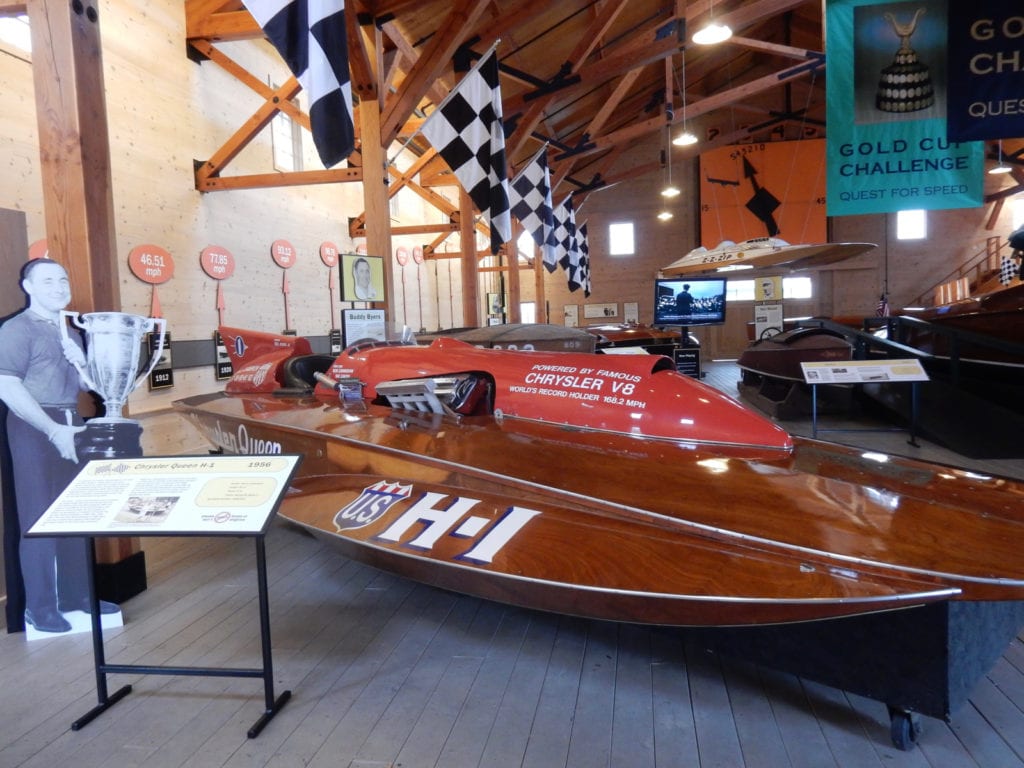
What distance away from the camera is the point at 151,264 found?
18.0 feet

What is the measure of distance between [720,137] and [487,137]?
13303 mm

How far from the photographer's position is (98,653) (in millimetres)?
1808

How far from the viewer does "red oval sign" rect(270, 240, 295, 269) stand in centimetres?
726

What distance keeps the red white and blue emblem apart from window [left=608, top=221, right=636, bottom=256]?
1661 centimetres

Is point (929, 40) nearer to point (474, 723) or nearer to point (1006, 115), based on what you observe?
point (1006, 115)

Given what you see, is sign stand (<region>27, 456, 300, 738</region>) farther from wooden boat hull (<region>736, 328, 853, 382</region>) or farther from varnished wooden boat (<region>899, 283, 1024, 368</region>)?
wooden boat hull (<region>736, 328, 853, 382</region>)

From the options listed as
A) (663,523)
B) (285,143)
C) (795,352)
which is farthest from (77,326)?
(795,352)

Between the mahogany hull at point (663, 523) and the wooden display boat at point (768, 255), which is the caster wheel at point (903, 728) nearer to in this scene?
the mahogany hull at point (663, 523)

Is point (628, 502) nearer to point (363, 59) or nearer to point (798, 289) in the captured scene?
point (363, 59)

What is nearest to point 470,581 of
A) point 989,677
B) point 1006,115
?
point 989,677

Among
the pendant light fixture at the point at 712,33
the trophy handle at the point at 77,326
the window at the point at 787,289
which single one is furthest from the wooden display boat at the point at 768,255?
the trophy handle at the point at 77,326

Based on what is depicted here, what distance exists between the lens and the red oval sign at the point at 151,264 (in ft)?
17.5

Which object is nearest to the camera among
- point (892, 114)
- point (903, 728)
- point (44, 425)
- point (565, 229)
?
point (903, 728)

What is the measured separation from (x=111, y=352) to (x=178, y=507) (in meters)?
0.90
